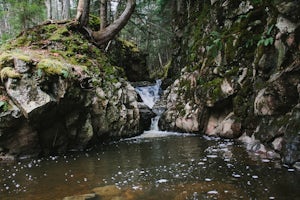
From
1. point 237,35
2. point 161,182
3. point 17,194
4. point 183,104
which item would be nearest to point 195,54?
point 183,104

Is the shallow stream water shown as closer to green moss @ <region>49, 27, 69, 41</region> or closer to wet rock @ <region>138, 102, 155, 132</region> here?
wet rock @ <region>138, 102, 155, 132</region>

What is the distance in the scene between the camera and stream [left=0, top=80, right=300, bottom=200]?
5.89m

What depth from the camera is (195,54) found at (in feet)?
55.6

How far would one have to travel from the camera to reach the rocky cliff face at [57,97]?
32.6 feet

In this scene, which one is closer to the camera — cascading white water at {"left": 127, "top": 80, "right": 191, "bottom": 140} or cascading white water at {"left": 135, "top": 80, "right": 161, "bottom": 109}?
cascading white water at {"left": 127, "top": 80, "right": 191, "bottom": 140}

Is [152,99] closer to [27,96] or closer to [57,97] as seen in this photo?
[57,97]

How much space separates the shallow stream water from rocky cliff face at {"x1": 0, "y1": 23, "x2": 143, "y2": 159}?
100 cm

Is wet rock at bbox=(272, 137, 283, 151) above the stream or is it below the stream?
above

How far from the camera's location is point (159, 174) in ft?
24.0

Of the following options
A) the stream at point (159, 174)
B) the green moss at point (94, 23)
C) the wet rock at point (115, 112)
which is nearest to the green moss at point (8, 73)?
the stream at point (159, 174)

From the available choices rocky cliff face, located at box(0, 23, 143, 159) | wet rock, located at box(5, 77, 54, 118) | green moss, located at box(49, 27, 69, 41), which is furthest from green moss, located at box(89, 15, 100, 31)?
wet rock, located at box(5, 77, 54, 118)

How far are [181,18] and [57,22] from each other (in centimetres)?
986

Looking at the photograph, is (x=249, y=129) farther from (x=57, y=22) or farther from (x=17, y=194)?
(x=57, y=22)

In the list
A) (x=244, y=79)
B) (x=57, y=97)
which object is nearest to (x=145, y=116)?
(x=244, y=79)
